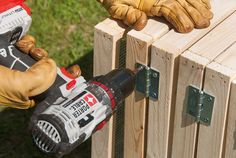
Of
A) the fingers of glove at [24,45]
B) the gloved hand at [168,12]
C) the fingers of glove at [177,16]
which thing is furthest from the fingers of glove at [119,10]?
the fingers of glove at [24,45]

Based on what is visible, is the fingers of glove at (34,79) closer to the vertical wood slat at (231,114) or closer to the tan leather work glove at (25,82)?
the tan leather work glove at (25,82)

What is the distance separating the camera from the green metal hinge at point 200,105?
98.0 inches

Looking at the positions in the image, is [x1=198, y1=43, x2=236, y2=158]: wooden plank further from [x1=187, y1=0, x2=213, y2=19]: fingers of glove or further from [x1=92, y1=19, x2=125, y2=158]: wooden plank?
[x1=92, y1=19, x2=125, y2=158]: wooden plank

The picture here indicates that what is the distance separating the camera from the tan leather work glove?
7.49ft

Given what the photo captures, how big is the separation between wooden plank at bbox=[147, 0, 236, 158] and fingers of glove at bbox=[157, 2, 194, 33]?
3cm

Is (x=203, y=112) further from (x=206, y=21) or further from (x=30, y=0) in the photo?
(x=30, y=0)

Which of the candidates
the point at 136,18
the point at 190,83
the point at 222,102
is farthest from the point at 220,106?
the point at 136,18

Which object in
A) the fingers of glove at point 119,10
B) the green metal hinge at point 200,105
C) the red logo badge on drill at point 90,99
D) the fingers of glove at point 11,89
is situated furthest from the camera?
the fingers of glove at point 119,10

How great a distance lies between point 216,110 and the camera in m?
2.50

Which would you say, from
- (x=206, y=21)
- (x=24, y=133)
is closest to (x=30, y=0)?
(x=24, y=133)

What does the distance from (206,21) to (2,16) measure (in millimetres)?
785

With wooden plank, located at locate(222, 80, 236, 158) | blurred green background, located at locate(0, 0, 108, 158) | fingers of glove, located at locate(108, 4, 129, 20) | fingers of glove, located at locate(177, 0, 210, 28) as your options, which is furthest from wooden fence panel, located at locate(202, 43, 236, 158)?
blurred green background, located at locate(0, 0, 108, 158)

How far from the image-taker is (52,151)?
2311 mm

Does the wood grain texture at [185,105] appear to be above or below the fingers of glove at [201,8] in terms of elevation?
below
